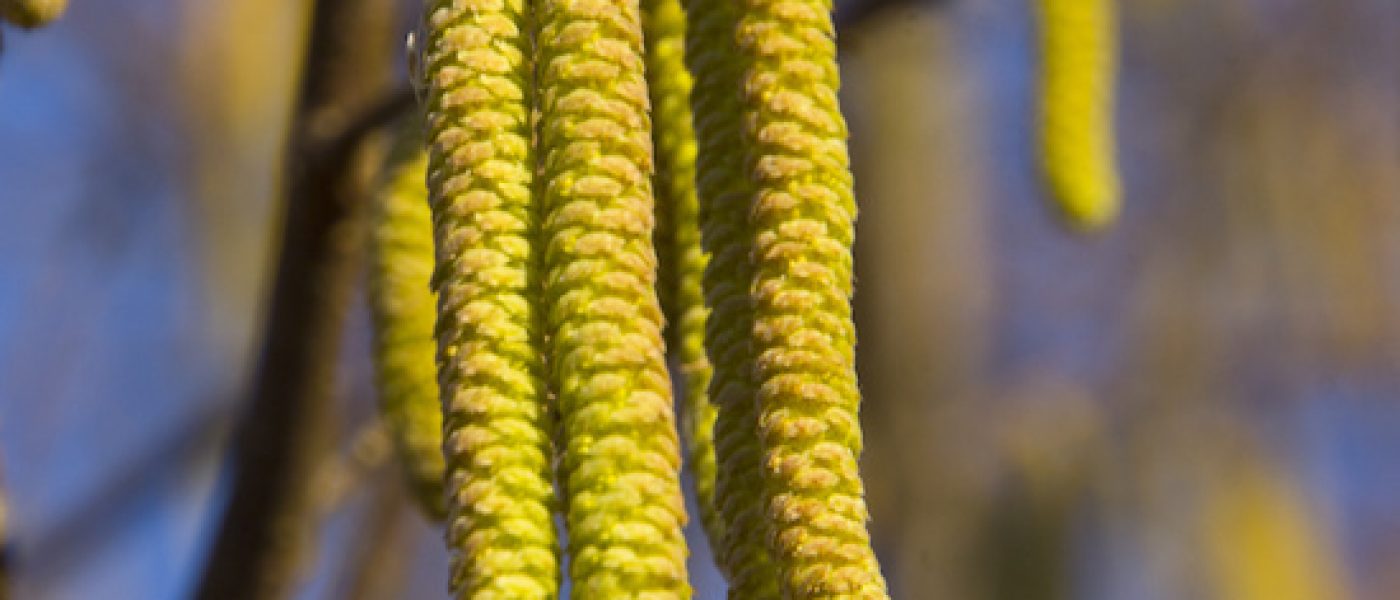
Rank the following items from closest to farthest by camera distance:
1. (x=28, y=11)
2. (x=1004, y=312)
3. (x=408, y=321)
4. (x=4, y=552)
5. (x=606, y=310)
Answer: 1. (x=606, y=310)
2. (x=28, y=11)
3. (x=408, y=321)
4. (x=4, y=552)
5. (x=1004, y=312)

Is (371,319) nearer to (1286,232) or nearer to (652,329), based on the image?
(652,329)

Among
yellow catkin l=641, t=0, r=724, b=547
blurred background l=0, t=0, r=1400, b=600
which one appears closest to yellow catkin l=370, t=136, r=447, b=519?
yellow catkin l=641, t=0, r=724, b=547

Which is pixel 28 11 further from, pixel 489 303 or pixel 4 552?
pixel 4 552

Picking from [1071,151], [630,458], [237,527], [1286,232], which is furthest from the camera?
[1286,232]

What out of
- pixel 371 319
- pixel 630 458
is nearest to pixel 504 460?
pixel 630 458

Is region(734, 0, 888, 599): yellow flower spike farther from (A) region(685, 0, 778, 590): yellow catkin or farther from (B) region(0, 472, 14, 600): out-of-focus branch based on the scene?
(B) region(0, 472, 14, 600): out-of-focus branch

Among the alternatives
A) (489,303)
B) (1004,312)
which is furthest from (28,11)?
(1004,312)

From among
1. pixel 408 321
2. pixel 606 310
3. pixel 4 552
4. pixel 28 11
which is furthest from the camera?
pixel 4 552
